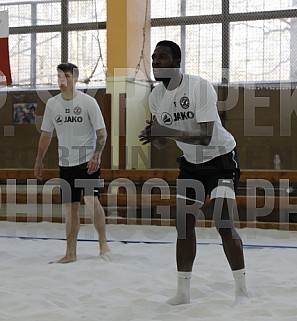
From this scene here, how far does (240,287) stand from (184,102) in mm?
894

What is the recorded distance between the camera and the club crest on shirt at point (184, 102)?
2742 mm

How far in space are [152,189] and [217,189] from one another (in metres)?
3.59

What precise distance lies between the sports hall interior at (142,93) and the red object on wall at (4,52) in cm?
8

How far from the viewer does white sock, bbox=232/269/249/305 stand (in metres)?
2.75

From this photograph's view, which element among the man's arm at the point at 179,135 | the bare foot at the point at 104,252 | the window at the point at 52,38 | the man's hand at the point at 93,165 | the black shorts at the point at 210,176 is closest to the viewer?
the man's arm at the point at 179,135

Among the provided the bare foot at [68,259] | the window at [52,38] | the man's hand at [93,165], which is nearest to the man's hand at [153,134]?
the man's hand at [93,165]

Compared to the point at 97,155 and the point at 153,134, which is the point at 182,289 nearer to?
the point at 153,134

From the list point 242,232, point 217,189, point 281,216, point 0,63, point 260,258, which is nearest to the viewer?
point 217,189

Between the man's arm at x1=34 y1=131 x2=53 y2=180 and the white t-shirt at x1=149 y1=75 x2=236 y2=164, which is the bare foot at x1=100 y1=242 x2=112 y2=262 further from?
the white t-shirt at x1=149 y1=75 x2=236 y2=164

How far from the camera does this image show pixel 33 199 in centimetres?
625

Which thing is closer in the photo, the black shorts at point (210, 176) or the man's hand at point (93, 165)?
the black shorts at point (210, 176)

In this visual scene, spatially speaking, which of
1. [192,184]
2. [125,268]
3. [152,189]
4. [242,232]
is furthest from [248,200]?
[192,184]

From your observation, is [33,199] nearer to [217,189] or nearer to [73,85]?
[73,85]

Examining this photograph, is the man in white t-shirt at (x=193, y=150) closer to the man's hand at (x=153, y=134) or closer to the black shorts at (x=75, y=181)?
the man's hand at (x=153, y=134)
